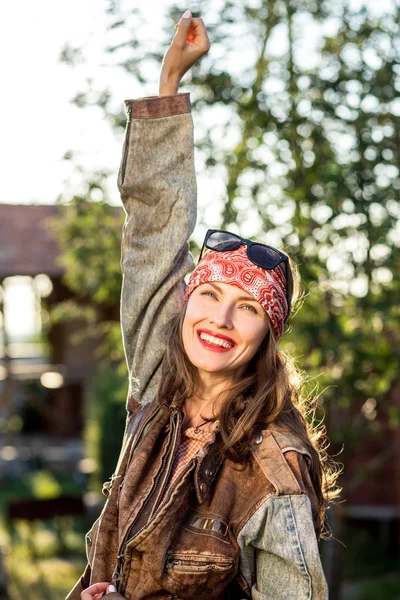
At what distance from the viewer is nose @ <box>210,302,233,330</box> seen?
2201 millimetres

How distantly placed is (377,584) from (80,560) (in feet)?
9.55

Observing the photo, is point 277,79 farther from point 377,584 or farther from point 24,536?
point 24,536

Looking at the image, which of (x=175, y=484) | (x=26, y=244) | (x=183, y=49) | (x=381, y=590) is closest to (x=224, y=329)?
(x=175, y=484)

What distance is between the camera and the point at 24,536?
32.0ft

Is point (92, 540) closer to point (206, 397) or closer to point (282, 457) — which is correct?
point (206, 397)

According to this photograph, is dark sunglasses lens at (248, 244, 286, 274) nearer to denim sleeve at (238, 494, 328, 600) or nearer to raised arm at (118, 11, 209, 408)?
raised arm at (118, 11, 209, 408)

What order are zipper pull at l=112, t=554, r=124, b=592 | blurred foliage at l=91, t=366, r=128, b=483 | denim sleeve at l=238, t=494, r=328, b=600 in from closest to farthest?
denim sleeve at l=238, t=494, r=328, b=600 < zipper pull at l=112, t=554, r=124, b=592 < blurred foliage at l=91, t=366, r=128, b=483

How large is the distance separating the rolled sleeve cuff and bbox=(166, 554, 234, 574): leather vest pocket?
3.76 ft

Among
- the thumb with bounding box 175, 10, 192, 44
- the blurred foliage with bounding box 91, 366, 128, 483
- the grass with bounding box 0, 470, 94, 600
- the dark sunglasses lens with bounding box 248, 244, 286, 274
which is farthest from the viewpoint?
the blurred foliage with bounding box 91, 366, 128, 483

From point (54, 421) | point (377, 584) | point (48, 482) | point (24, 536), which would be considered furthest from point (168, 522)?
point (54, 421)

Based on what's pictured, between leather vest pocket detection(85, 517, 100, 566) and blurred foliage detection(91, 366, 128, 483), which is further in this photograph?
blurred foliage detection(91, 366, 128, 483)

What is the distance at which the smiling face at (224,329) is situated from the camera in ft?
7.28

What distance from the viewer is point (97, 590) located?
2191 mm

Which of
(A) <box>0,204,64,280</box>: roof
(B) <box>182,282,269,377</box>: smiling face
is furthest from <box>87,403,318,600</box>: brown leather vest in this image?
(A) <box>0,204,64,280</box>: roof
